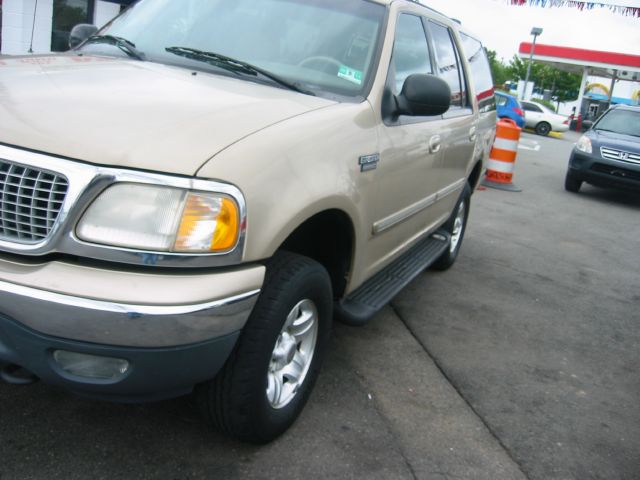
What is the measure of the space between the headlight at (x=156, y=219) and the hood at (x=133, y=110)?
3.4 inches

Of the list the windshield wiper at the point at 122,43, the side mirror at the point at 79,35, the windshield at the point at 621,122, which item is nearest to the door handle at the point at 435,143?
the windshield wiper at the point at 122,43

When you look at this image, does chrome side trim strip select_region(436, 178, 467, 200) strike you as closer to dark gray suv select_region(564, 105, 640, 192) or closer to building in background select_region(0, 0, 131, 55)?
dark gray suv select_region(564, 105, 640, 192)

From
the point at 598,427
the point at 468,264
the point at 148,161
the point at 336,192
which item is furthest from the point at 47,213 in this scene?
the point at 468,264

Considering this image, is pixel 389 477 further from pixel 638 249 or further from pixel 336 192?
pixel 638 249

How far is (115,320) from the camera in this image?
1965 mm

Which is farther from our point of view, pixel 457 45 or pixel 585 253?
pixel 585 253

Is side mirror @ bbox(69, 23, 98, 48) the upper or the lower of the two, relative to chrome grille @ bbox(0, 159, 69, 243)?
upper

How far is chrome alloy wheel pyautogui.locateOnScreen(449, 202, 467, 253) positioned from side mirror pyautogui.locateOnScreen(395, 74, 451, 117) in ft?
7.70

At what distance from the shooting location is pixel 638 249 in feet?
25.4

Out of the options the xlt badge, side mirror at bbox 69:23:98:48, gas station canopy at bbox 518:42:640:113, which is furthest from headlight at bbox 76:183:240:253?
gas station canopy at bbox 518:42:640:113

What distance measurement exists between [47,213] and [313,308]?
119 cm

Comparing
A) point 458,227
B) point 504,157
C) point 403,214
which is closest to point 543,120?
point 504,157

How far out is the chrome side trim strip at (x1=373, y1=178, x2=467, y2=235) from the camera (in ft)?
10.9

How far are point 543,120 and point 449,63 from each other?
2521 centimetres
